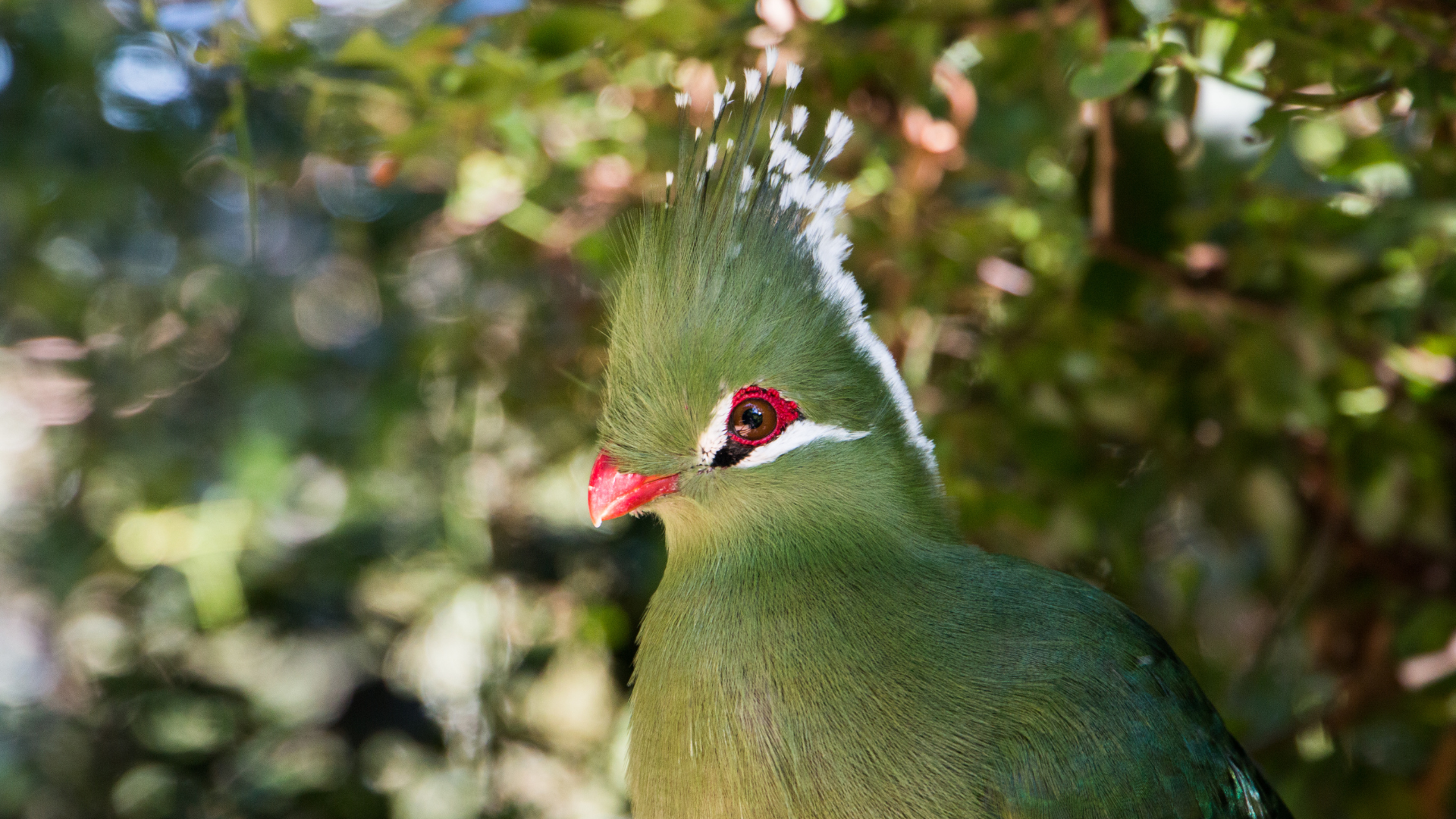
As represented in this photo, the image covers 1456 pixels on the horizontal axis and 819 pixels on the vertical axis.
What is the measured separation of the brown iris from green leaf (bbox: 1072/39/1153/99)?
18.0 inches

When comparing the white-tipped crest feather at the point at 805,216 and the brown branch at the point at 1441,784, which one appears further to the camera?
the brown branch at the point at 1441,784

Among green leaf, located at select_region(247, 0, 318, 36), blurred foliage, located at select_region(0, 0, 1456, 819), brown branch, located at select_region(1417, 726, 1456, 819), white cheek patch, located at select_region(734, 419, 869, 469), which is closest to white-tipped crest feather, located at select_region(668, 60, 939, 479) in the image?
white cheek patch, located at select_region(734, 419, 869, 469)

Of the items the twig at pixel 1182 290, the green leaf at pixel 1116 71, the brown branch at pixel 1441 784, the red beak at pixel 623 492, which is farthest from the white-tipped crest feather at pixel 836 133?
the brown branch at pixel 1441 784

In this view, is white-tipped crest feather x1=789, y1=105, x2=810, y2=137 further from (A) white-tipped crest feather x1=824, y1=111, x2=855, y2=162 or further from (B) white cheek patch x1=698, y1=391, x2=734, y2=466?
(B) white cheek patch x1=698, y1=391, x2=734, y2=466

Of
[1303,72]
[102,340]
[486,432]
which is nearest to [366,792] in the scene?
[486,432]

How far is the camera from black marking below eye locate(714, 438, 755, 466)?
3.94 ft

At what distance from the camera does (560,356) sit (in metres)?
2.41

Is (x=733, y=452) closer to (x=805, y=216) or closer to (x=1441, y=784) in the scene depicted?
(x=805, y=216)

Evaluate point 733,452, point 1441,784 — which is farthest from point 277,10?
point 1441,784

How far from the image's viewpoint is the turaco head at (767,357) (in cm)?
118

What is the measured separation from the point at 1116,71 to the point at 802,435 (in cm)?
49

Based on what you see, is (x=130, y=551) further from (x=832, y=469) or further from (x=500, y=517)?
(x=832, y=469)

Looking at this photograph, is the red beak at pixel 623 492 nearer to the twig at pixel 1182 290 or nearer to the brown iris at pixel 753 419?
the brown iris at pixel 753 419

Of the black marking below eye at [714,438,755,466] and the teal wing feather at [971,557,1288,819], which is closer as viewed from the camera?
the teal wing feather at [971,557,1288,819]
